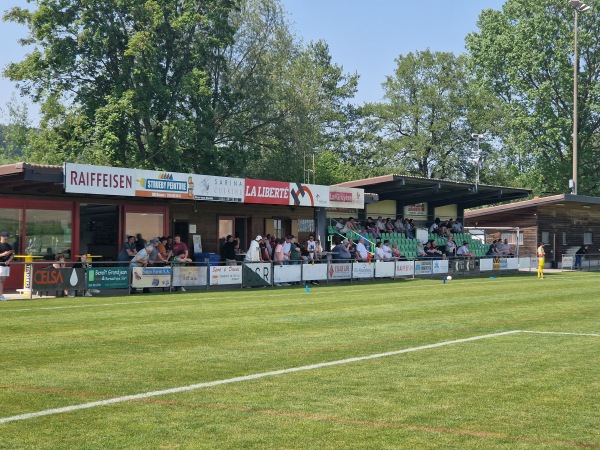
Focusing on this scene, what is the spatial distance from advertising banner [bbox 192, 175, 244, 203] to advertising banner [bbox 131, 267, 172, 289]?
161 inches

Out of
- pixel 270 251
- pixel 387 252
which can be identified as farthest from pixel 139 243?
pixel 387 252

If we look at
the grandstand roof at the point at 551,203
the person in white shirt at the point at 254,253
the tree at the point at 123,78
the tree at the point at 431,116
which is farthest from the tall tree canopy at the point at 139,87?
the tree at the point at 431,116

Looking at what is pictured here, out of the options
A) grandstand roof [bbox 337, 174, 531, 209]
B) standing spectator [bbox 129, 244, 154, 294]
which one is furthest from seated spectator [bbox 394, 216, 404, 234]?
standing spectator [bbox 129, 244, 154, 294]

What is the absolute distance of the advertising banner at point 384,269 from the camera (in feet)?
109

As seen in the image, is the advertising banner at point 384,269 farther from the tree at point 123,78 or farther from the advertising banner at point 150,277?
the tree at point 123,78

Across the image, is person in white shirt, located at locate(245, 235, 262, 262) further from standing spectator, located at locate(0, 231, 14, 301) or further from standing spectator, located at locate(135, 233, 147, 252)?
standing spectator, located at locate(0, 231, 14, 301)

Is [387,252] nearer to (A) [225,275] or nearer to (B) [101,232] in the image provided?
(A) [225,275]

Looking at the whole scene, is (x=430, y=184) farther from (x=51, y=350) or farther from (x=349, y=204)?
(x=51, y=350)

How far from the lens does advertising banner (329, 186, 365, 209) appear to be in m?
34.8

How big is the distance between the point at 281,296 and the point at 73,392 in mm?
15261

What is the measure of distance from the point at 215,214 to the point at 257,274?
17.7 ft

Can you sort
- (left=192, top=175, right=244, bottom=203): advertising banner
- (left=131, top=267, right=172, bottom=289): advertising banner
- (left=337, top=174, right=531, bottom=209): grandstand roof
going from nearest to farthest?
(left=131, top=267, right=172, bottom=289): advertising banner
(left=192, top=175, right=244, bottom=203): advertising banner
(left=337, top=174, right=531, bottom=209): grandstand roof

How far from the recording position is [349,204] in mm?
35812

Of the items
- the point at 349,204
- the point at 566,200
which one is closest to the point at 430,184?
the point at 349,204
